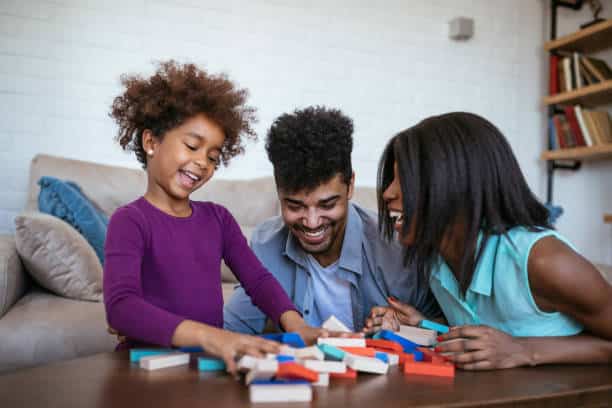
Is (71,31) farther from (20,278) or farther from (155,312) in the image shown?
(155,312)

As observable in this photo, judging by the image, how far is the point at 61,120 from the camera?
121 inches

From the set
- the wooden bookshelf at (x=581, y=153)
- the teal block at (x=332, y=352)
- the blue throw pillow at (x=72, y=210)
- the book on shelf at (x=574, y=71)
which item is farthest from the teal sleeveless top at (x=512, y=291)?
the book on shelf at (x=574, y=71)

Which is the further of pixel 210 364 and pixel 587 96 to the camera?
pixel 587 96

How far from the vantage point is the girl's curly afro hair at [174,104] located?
4.36 ft

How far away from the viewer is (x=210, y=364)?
93 centimetres

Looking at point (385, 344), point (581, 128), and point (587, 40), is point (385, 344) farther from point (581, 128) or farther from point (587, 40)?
point (587, 40)

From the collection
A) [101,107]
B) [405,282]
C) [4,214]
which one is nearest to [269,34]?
[101,107]

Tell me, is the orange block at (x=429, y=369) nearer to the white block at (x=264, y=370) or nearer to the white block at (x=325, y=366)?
the white block at (x=325, y=366)

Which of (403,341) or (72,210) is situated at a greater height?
(72,210)

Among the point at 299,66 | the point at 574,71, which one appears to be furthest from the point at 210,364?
the point at 574,71

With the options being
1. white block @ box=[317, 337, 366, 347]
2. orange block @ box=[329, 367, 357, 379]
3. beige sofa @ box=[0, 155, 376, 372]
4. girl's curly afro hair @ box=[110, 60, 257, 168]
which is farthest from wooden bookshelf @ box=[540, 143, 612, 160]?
orange block @ box=[329, 367, 357, 379]

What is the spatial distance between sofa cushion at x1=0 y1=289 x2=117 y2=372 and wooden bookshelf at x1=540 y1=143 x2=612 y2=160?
3173 millimetres

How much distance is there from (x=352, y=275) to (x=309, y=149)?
0.39 meters

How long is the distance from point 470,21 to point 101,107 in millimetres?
2486
